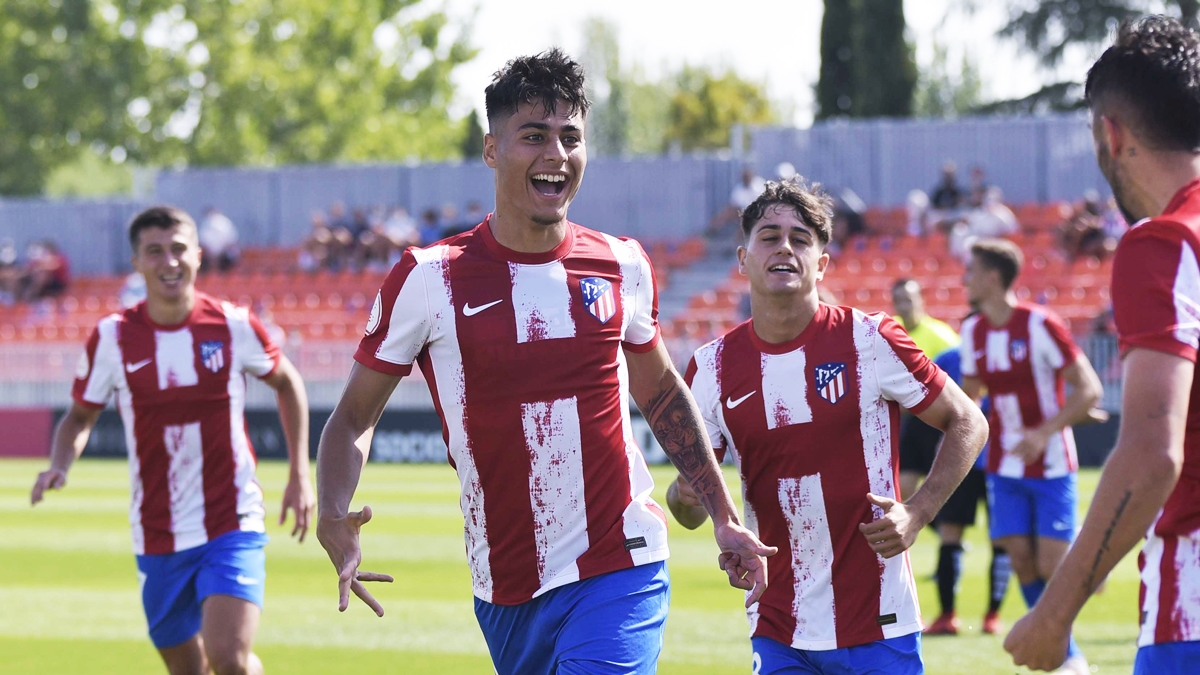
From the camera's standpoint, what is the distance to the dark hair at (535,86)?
452 cm

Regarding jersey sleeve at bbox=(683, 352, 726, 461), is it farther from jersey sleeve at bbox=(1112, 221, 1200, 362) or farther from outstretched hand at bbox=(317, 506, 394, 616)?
jersey sleeve at bbox=(1112, 221, 1200, 362)

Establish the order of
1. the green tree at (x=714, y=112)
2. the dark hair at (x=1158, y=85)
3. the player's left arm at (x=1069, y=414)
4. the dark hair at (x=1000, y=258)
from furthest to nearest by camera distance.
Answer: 1. the green tree at (x=714, y=112)
2. the dark hair at (x=1000, y=258)
3. the player's left arm at (x=1069, y=414)
4. the dark hair at (x=1158, y=85)

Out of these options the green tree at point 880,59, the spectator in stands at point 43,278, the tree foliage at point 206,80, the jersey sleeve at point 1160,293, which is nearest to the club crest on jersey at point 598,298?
the jersey sleeve at point 1160,293

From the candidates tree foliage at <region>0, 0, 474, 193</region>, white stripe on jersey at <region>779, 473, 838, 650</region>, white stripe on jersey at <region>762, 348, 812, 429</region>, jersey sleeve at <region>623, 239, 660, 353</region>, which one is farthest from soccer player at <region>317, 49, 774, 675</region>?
tree foliage at <region>0, 0, 474, 193</region>

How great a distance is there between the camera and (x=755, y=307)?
17.6ft

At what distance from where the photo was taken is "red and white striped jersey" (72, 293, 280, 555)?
22.8 ft

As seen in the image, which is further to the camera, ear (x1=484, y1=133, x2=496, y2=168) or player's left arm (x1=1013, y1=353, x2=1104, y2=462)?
player's left arm (x1=1013, y1=353, x2=1104, y2=462)

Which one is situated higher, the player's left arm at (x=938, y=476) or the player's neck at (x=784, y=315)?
the player's neck at (x=784, y=315)

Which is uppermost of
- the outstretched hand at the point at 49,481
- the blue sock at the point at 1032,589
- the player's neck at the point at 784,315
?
the player's neck at the point at 784,315

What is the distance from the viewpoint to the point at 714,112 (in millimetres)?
53719

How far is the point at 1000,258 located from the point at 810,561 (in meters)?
4.43

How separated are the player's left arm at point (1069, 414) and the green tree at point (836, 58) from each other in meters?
28.2

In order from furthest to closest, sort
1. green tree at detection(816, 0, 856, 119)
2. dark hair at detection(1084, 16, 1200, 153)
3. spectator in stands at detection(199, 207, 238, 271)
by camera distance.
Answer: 1. green tree at detection(816, 0, 856, 119)
2. spectator in stands at detection(199, 207, 238, 271)
3. dark hair at detection(1084, 16, 1200, 153)

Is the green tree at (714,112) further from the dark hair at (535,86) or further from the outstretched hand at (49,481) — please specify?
the dark hair at (535,86)
